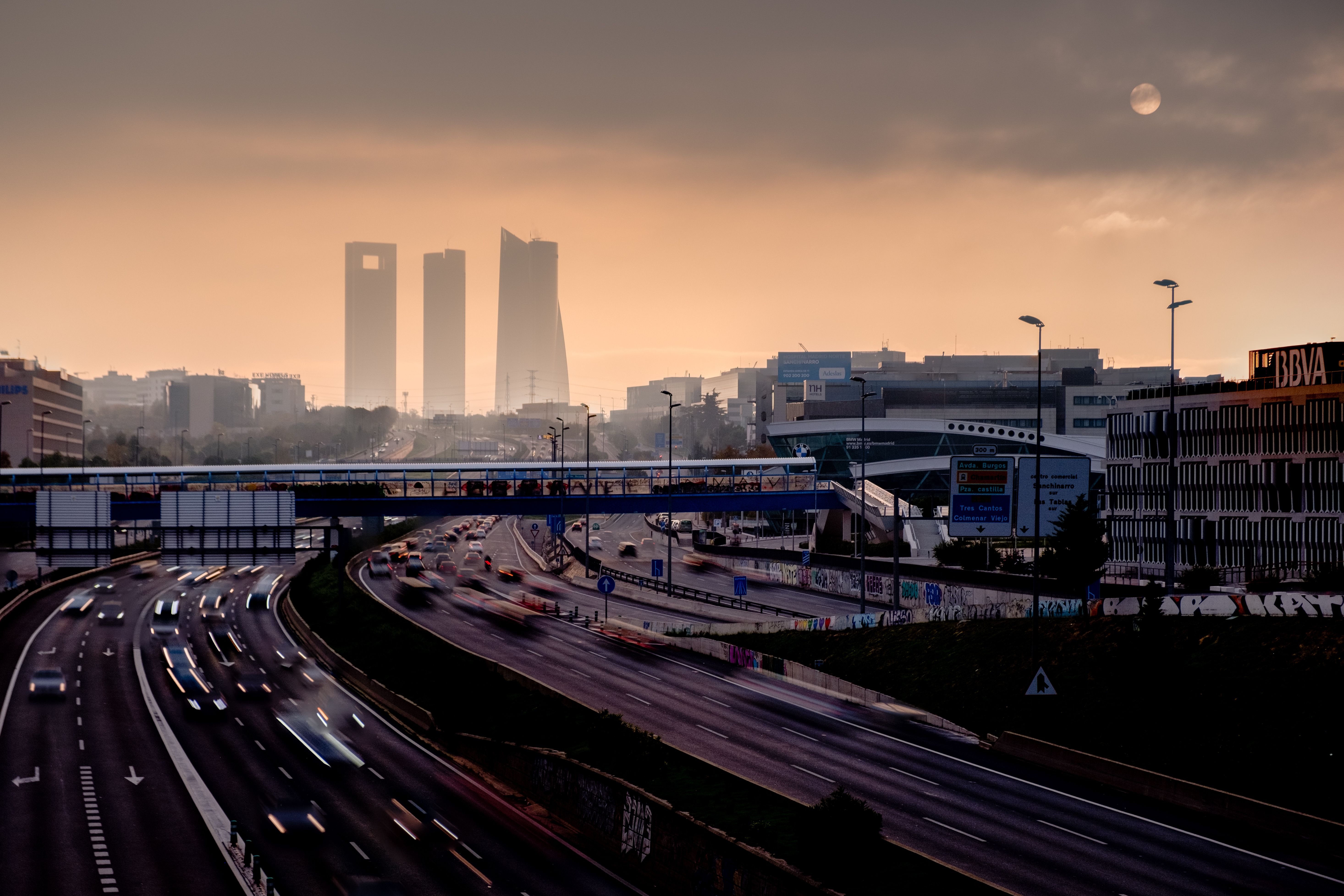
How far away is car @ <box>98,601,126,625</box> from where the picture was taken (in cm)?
8569

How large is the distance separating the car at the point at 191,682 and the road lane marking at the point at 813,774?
30.2 metres

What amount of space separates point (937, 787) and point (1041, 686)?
17.4 ft

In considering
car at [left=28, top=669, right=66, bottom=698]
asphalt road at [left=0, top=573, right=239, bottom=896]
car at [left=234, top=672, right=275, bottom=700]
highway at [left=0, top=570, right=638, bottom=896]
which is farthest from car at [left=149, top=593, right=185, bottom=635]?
car at [left=28, top=669, right=66, bottom=698]

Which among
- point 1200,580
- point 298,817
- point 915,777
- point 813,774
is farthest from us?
point 1200,580

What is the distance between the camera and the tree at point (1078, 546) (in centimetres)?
5559

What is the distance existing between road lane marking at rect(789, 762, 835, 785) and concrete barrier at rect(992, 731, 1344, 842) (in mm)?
8247

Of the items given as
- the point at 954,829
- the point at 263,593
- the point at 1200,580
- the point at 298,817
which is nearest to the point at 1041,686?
the point at 954,829

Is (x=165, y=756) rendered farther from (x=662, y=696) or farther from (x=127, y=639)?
(x=127, y=639)

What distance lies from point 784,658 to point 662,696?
34.5ft

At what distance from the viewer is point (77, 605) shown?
90500 mm

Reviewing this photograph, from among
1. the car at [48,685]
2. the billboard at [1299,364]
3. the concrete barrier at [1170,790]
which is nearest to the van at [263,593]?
the car at [48,685]

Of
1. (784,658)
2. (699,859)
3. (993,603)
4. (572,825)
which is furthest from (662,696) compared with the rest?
(699,859)

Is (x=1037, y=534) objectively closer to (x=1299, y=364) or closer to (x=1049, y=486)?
(x=1049, y=486)

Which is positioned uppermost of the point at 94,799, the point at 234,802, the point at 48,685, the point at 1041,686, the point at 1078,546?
the point at 1078,546
